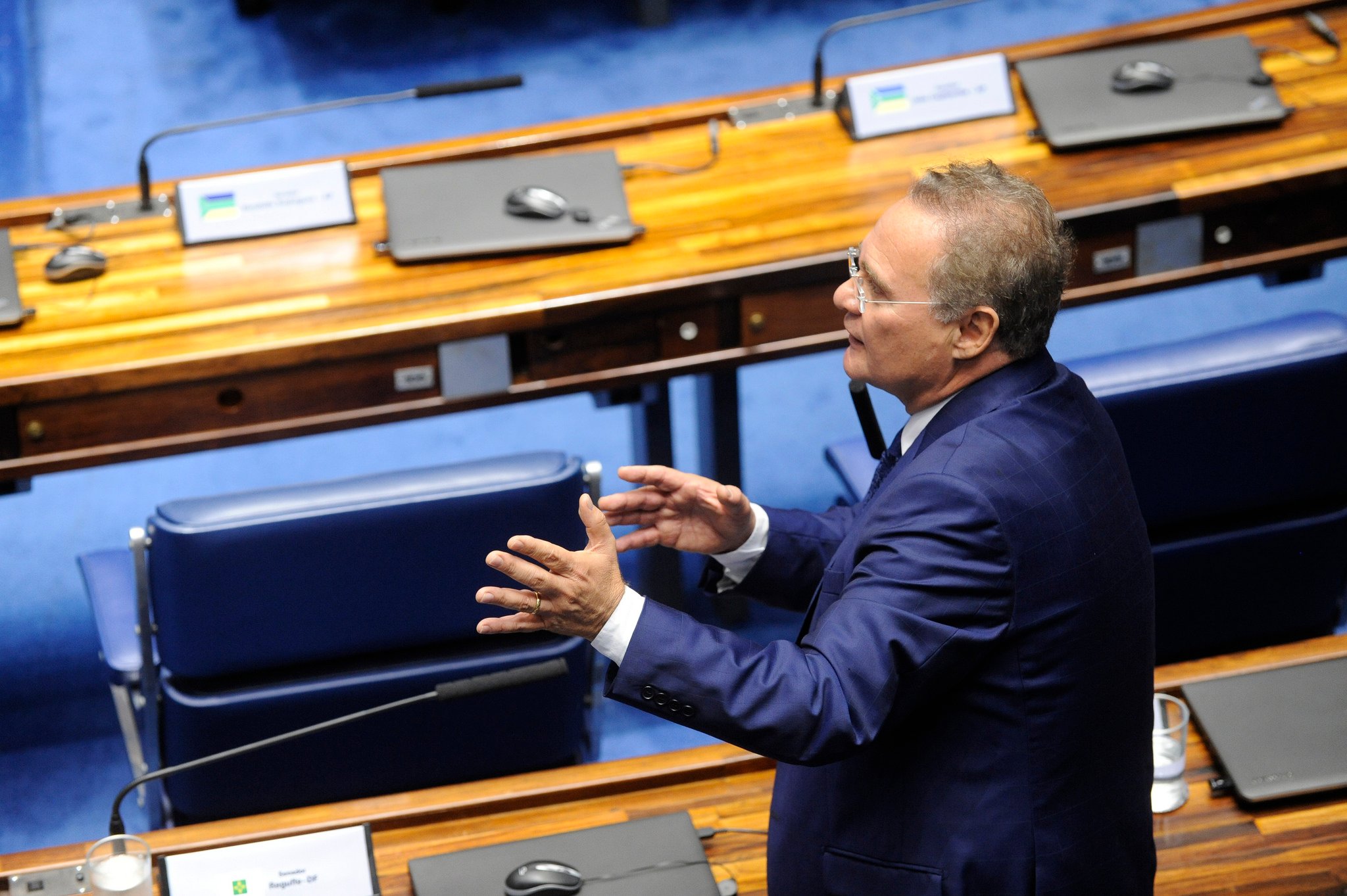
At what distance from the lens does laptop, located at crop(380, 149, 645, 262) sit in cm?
282

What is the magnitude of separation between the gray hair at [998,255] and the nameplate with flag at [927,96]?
5.55ft

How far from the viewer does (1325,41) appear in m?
3.31

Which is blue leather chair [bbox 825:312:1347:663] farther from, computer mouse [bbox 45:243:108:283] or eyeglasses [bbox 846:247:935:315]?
computer mouse [bbox 45:243:108:283]

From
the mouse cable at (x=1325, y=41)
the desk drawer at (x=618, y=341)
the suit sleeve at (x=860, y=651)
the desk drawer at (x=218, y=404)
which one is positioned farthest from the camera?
the mouse cable at (x=1325, y=41)

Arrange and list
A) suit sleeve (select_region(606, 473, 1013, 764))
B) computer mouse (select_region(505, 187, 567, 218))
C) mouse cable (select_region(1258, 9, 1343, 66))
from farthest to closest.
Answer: mouse cable (select_region(1258, 9, 1343, 66)) → computer mouse (select_region(505, 187, 567, 218)) → suit sleeve (select_region(606, 473, 1013, 764))

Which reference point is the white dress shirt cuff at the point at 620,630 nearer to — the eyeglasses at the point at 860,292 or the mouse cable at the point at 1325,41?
the eyeglasses at the point at 860,292

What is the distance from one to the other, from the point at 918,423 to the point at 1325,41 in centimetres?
224

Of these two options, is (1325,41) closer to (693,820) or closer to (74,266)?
(693,820)

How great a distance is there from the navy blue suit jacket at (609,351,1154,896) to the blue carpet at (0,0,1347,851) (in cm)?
145

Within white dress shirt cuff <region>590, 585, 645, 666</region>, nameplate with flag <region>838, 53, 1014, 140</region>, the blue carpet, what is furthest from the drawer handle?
white dress shirt cuff <region>590, 585, 645, 666</region>

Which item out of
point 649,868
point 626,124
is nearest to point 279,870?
point 649,868

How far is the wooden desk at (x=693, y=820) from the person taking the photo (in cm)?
168

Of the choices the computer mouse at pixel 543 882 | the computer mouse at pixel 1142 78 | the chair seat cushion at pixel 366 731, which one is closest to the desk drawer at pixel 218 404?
the chair seat cushion at pixel 366 731

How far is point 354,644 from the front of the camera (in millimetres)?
2275
